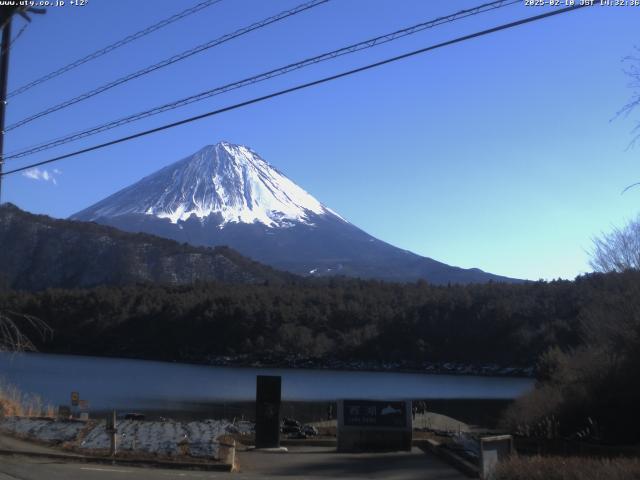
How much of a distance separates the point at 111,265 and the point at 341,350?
69221 mm

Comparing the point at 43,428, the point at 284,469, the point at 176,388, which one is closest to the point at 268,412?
the point at 284,469

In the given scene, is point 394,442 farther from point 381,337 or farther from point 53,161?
point 381,337

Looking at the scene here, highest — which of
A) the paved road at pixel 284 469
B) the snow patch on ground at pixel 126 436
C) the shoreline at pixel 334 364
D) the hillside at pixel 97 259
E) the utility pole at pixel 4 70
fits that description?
the hillside at pixel 97 259

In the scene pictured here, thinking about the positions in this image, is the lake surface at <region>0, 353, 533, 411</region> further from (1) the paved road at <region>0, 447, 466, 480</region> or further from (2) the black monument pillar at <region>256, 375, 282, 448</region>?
(1) the paved road at <region>0, 447, 466, 480</region>

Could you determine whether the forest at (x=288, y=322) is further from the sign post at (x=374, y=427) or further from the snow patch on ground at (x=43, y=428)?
the snow patch on ground at (x=43, y=428)

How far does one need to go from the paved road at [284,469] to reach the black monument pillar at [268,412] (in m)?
0.76

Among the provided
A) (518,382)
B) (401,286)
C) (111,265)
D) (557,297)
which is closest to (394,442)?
(518,382)

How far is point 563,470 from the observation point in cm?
1070

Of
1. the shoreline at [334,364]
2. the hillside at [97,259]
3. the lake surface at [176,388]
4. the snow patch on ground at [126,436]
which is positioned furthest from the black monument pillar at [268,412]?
the hillside at [97,259]

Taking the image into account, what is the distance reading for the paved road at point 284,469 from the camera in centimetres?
1274

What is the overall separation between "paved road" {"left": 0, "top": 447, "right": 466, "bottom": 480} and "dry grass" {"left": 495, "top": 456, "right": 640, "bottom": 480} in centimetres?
231

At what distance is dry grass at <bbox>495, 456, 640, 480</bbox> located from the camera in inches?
397

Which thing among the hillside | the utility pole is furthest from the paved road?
the hillside

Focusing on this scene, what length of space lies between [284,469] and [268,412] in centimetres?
283
